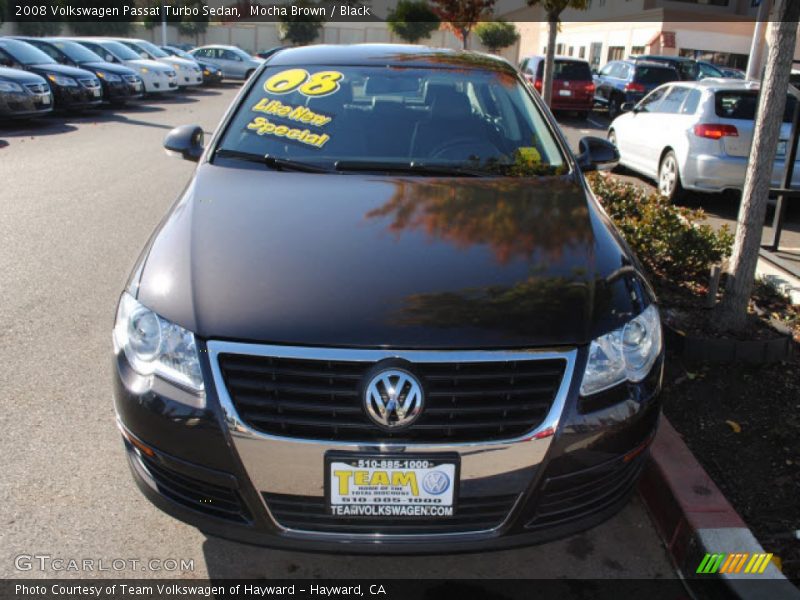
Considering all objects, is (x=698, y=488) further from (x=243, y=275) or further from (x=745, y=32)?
(x=745, y=32)

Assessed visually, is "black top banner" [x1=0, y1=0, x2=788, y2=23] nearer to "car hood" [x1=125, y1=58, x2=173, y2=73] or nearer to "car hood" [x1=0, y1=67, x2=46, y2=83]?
"car hood" [x1=125, y1=58, x2=173, y2=73]

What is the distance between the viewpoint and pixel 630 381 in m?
2.41

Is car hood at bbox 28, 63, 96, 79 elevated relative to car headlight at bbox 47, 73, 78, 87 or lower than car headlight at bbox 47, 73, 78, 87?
elevated

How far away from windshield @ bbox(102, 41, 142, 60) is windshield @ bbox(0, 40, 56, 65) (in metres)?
5.96

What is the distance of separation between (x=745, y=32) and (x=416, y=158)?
127 ft

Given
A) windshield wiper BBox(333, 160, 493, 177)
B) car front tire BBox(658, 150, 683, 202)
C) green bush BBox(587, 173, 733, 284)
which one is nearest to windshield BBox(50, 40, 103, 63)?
car front tire BBox(658, 150, 683, 202)

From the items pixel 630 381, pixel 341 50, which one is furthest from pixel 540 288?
pixel 341 50

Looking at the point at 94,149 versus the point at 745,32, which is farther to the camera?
the point at 745,32

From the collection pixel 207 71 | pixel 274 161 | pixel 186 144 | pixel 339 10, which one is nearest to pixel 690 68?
pixel 207 71

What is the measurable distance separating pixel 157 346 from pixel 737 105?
316 inches

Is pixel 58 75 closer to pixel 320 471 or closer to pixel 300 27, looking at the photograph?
pixel 320 471

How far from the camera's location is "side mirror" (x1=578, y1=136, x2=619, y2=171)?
4.11 m

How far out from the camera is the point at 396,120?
3.81m

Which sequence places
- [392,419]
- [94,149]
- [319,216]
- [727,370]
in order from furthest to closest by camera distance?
[94,149], [727,370], [319,216], [392,419]
